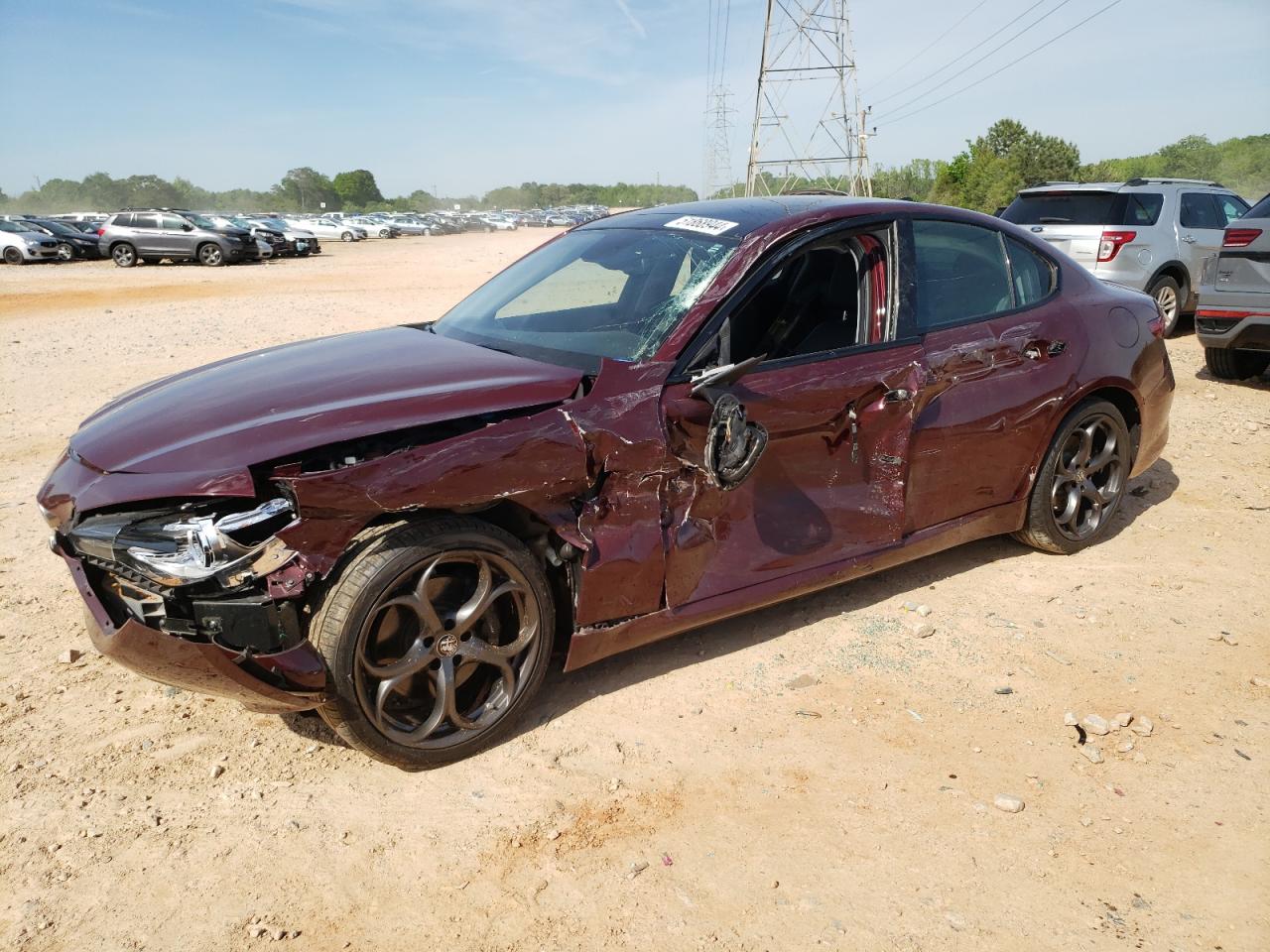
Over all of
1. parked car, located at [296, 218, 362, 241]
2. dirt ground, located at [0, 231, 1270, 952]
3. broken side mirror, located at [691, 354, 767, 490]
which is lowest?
dirt ground, located at [0, 231, 1270, 952]

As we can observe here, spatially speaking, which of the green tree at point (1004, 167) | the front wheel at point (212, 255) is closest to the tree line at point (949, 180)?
the green tree at point (1004, 167)

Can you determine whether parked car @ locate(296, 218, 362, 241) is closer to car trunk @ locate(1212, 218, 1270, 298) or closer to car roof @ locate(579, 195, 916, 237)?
car trunk @ locate(1212, 218, 1270, 298)

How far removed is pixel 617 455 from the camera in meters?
2.94

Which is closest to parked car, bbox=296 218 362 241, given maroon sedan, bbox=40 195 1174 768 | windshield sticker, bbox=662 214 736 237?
maroon sedan, bbox=40 195 1174 768

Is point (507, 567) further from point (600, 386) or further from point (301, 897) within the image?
point (301, 897)

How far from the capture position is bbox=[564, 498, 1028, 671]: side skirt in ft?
10.2

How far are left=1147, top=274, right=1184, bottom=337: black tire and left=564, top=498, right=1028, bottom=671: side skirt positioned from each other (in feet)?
26.3

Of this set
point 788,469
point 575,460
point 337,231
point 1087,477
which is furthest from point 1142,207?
point 337,231

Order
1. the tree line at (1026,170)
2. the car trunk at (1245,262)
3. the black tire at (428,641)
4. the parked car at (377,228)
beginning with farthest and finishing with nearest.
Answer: the parked car at (377,228) < the tree line at (1026,170) < the car trunk at (1245,262) < the black tire at (428,641)

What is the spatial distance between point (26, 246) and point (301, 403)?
30999 millimetres

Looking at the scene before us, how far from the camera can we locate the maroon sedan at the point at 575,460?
2.60 m

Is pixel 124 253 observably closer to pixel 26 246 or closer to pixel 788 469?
pixel 26 246

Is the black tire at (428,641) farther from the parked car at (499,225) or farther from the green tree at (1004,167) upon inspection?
the parked car at (499,225)

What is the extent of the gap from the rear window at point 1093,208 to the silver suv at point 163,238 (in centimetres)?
2415
